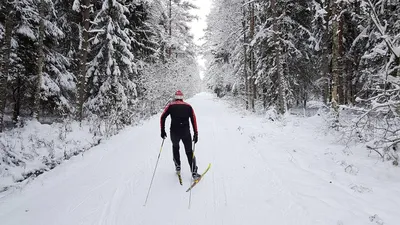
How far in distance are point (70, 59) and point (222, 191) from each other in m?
13.1

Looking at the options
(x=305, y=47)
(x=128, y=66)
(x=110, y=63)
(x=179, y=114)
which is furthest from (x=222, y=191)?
(x=305, y=47)

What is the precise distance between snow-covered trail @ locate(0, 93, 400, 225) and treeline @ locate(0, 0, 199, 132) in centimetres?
565

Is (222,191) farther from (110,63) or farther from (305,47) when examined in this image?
(305,47)

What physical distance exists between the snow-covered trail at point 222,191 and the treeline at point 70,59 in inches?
222

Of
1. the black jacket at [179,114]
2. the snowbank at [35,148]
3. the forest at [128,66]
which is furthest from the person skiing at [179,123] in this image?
the forest at [128,66]

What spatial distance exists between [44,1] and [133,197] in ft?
32.7

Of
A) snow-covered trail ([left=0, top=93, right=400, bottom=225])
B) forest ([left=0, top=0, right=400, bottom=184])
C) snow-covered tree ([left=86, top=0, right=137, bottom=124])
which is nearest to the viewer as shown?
snow-covered trail ([left=0, top=93, right=400, bottom=225])

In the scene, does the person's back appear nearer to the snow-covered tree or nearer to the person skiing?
the person skiing

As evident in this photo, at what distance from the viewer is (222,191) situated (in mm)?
5121

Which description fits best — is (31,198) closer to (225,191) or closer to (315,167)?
(225,191)

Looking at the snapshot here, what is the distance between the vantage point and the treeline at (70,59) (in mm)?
10422

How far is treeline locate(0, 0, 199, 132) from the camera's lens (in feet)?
34.2

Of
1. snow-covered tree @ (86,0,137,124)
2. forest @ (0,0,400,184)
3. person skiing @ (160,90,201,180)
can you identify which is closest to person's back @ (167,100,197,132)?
person skiing @ (160,90,201,180)

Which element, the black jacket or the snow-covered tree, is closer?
the black jacket
